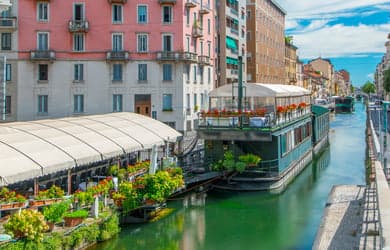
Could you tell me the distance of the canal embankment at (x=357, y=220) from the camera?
46.9 feet

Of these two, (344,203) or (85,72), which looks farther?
(85,72)

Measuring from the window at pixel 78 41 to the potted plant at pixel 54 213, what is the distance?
3100 cm

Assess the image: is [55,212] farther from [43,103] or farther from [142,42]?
[142,42]

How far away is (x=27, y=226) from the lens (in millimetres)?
13641

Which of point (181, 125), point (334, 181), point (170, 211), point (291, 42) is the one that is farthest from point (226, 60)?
point (291, 42)

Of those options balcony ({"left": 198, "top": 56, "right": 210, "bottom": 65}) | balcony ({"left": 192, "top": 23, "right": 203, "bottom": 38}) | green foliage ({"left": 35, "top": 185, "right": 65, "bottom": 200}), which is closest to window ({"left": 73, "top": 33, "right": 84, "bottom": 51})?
balcony ({"left": 192, "top": 23, "right": 203, "bottom": 38})

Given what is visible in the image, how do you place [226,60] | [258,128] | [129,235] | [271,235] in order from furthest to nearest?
[226,60]
[258,128]
[271,235]
[129,235]

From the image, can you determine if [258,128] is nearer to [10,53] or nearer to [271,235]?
[271,235]

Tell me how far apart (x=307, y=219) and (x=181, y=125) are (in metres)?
24.0

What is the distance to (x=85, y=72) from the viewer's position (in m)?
45.0

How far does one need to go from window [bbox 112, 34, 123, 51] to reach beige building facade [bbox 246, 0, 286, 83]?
3011cm

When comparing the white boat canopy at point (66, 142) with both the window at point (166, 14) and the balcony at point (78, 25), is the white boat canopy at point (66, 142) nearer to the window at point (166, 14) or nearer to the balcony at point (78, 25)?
the balcony at point (78, 25)

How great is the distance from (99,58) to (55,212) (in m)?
30.9

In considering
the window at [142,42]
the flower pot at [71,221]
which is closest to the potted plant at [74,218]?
the flower pot at [71,221]
